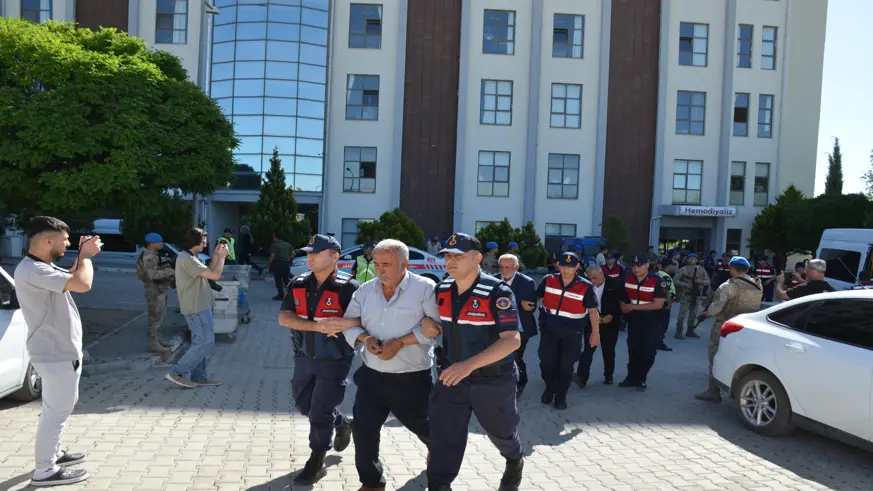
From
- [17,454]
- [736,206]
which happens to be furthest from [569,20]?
[17,454]

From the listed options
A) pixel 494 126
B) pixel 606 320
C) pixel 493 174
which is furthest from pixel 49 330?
pixel 494 126

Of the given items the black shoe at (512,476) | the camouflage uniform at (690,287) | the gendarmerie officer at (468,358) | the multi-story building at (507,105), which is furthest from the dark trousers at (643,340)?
the multi-story building at (507,105)

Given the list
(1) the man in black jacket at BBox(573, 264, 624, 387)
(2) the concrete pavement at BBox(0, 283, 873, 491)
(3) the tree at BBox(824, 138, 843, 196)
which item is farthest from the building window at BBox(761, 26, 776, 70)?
(2) the concrete pavement at BBox(0, 283, 873, 491)

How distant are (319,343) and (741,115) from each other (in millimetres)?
32394

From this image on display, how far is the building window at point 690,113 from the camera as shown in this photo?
101 feet

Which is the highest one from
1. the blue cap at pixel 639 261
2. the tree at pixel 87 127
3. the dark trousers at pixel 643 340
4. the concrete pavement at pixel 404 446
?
the tree at pixel 87 127

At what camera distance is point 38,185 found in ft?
28.4

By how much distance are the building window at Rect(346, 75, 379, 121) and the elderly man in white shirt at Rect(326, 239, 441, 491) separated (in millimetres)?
25980

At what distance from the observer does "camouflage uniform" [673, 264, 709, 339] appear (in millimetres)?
12625

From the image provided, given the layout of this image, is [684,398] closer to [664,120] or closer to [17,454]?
[17,454]

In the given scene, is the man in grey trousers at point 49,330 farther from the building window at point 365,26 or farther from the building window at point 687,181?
the building window at point 687,181

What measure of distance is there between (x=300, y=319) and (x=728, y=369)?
4.74m

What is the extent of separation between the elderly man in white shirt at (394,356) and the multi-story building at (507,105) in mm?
25490

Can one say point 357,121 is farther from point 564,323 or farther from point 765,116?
point 564,323
